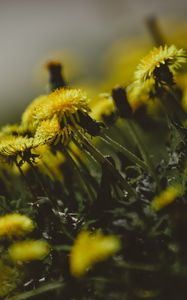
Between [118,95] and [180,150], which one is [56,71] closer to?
[118,95]

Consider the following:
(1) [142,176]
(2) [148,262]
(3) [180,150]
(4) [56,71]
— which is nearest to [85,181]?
(1) [142,176]

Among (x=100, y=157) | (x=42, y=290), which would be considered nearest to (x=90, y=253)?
(x=42, y=290)

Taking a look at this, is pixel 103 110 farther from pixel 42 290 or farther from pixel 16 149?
pixel 42 290

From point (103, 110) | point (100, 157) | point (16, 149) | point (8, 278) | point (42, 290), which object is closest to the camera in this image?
point (42, 290)

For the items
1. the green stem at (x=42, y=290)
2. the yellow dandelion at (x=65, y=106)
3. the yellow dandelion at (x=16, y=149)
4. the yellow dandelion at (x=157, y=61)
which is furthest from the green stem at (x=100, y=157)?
the green stem at (x=42, y=290)

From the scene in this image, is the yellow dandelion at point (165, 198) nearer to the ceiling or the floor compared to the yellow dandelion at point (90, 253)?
nearer to the ceiling

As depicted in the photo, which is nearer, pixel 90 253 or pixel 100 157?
pixel 90 253

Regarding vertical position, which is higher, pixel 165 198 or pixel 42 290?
pixel 165 198

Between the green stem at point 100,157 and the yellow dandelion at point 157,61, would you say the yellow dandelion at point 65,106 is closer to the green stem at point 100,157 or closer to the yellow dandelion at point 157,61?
the green stem at point 100,157
